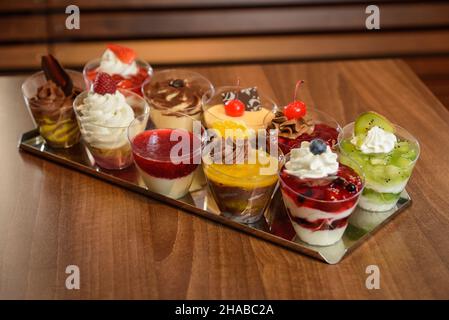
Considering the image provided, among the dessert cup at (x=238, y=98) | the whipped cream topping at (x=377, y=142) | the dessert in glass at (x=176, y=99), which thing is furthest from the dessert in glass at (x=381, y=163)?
the dessert in glass at (x=176, y=99)

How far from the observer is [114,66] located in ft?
7.93

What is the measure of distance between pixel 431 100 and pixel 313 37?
5.27ft

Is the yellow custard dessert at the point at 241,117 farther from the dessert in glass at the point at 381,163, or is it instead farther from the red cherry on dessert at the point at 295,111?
the dessert in glass at the point at 381,163

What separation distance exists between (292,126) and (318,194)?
377 millimetres

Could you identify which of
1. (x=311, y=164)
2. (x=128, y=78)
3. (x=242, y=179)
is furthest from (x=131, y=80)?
(x=311, y=164)

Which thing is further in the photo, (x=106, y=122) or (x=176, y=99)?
(x=176, y=99)

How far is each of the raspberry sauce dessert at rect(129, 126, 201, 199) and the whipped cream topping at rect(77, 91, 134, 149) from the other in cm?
7

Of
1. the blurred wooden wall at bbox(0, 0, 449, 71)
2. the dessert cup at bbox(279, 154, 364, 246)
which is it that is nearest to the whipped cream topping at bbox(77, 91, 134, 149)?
the dessert cup at bbox(279, 154, 364, 246)

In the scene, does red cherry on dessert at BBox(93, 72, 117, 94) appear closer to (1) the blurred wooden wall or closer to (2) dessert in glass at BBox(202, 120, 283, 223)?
(2) dessert in glass at BBox(202, 120, 283, 223)

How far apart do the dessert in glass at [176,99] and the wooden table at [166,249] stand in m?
0.32

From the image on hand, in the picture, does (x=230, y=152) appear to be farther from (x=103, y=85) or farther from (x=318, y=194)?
(x=103, y=85)

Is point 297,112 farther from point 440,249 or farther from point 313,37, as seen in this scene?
point 313,37

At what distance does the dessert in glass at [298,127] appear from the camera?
199 cm

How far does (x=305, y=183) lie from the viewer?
1703mm
